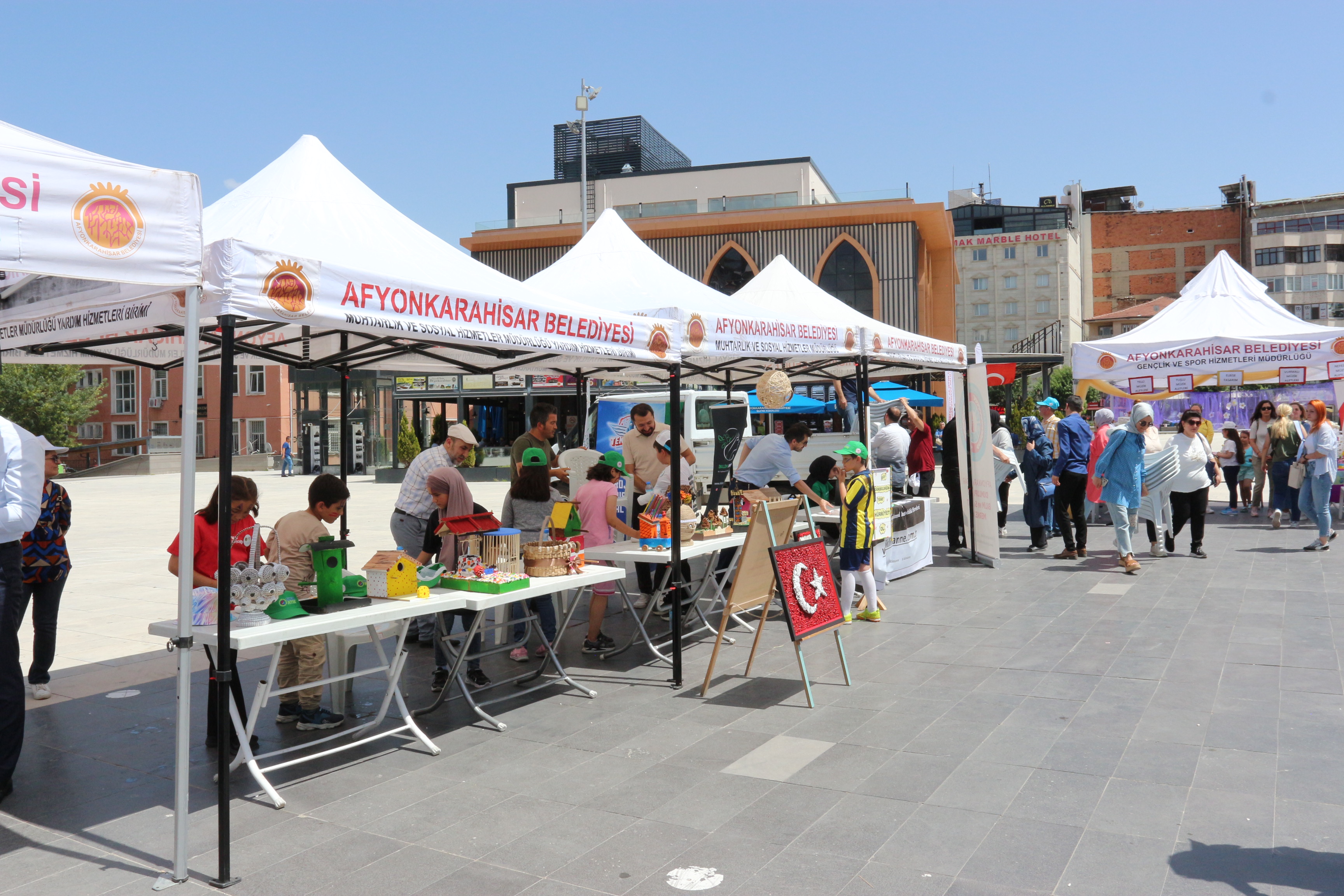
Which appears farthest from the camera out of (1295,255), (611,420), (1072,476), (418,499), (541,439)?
(1295,255)

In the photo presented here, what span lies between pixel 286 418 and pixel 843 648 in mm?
45612

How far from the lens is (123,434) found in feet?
173

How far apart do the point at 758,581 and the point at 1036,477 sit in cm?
672

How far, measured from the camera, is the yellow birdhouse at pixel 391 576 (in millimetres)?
4980

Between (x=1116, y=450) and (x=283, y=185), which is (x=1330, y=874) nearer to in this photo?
(x=283, y=185)

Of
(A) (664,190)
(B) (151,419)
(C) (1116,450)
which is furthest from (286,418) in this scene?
(C) (1116,450)

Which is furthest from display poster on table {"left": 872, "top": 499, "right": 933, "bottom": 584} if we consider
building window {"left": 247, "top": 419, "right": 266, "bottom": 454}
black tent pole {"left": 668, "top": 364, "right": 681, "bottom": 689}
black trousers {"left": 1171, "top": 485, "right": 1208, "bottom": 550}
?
building window {"left": 247, "top": 419, "right": 266, "bottom": 454}

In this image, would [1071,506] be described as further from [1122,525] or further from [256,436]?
[256,436]

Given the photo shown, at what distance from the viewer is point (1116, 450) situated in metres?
10.0

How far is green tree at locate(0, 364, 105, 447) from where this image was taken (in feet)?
150

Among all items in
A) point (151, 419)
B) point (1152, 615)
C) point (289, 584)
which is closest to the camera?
point (289, 584)

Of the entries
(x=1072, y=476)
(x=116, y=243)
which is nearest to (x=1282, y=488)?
(x=1072, y=476)

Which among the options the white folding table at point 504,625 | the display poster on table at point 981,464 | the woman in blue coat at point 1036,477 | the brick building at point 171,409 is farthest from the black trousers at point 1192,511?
the brick building at point 171,409

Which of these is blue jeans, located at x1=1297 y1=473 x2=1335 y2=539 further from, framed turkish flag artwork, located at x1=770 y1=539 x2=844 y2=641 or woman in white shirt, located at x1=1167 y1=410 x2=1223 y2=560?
framed turkish flag artwork, located at x1=770 y1=539 x2=844 y2=641
